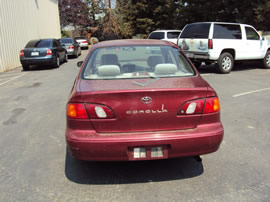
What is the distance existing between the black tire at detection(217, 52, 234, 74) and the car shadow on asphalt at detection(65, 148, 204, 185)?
309 inches

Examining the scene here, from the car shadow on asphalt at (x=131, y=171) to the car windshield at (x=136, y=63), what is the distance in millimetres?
1155

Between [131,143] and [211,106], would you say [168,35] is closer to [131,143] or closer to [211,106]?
[211,106]

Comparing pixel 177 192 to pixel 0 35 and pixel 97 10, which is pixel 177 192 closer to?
pixel 0 35

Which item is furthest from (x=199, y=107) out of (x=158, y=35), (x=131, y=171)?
(x=158, y=35)

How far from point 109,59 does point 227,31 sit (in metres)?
8.28

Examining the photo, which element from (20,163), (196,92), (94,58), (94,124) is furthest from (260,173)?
(20,163)

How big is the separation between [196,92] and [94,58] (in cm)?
168

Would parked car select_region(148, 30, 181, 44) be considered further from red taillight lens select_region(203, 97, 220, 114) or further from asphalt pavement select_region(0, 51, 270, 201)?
red taillight lens select_region(203, 97, 220, 114)

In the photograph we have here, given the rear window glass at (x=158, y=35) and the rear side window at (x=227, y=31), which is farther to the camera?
the rear window glass at (x=158, y=35)

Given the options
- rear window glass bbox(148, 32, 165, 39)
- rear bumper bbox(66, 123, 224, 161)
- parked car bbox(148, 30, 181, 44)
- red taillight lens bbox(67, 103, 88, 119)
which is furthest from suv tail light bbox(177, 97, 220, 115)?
rear window glass bbox(148, 32, 165, 39)

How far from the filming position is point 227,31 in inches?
430

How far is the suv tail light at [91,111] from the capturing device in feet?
9.53

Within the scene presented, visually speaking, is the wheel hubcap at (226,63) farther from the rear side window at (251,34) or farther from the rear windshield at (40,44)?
the rear windshield at (40,44)

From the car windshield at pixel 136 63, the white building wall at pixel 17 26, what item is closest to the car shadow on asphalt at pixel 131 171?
the car windshield at pixel 136 63
